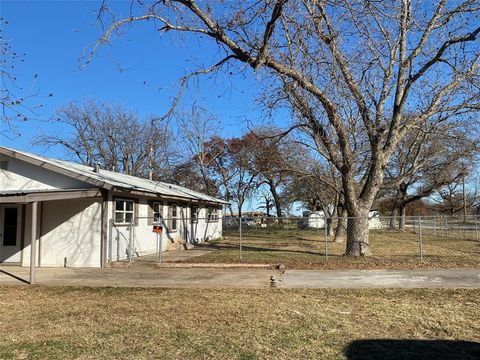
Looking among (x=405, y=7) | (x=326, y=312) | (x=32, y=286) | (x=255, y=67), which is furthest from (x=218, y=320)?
(x=405, y=7)

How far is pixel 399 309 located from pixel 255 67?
7353mm

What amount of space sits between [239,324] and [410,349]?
2.60 m

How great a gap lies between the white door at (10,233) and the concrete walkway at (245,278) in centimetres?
178

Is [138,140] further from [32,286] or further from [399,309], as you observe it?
[399,309]

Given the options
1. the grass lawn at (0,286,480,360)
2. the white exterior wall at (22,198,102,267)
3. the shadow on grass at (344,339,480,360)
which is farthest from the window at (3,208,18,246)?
the shadow on grass at (344,339,480,360)

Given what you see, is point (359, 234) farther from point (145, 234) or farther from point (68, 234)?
point (68, 234)

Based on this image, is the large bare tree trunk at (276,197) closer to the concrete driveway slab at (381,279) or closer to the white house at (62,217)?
the white house at (62,217)

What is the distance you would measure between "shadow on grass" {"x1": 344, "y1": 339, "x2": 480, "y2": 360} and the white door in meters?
13.9

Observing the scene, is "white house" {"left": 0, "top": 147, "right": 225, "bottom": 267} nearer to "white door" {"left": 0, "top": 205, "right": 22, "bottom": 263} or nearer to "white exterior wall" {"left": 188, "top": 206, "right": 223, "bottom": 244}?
"white door" {"left": 0, "top": 205, "right": 22, "bottom": 263}

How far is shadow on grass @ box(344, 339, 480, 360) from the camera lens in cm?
585

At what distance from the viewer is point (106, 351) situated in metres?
6.12

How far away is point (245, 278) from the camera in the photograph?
A: 12797 mm

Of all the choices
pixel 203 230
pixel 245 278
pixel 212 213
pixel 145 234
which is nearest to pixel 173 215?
pixel 145 234

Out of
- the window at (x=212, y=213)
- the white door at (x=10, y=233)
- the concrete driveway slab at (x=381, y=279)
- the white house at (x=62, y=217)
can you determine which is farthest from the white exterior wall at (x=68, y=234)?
the window at (x=212, y=213)
